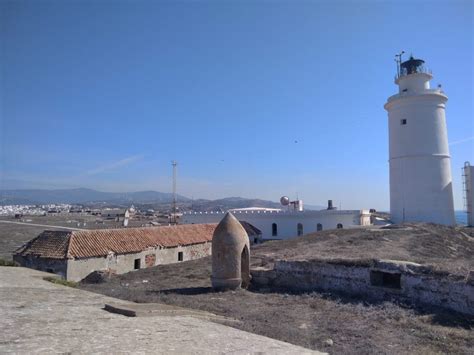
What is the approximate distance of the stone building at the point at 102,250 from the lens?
2061cm

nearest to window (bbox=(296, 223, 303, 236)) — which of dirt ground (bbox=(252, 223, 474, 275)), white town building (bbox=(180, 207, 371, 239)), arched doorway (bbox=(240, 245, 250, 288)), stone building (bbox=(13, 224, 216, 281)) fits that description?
white town building (bbox=(180, 207, 371, 239))

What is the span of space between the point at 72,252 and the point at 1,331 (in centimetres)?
1585

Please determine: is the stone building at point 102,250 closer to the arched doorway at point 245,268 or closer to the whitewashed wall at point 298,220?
the arched doorway at point 245,268

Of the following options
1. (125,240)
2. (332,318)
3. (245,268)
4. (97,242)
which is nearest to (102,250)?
(97,242)

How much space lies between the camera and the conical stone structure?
44.1 feet

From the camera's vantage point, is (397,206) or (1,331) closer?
(1,331)

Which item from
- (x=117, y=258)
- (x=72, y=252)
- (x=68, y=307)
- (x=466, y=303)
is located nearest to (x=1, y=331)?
(x=68, y=307)

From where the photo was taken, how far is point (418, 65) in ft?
104

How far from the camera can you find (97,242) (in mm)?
22734

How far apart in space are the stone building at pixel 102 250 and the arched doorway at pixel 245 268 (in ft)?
34.8

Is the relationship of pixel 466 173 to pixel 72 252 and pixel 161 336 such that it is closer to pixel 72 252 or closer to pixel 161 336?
pixel 72 252

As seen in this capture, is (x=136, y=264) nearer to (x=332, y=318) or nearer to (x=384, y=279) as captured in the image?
(x=384, y=279)

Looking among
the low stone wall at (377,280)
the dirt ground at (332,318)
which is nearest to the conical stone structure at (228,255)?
the dirt ground at (332,318)

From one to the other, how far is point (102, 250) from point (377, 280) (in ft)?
51.3
